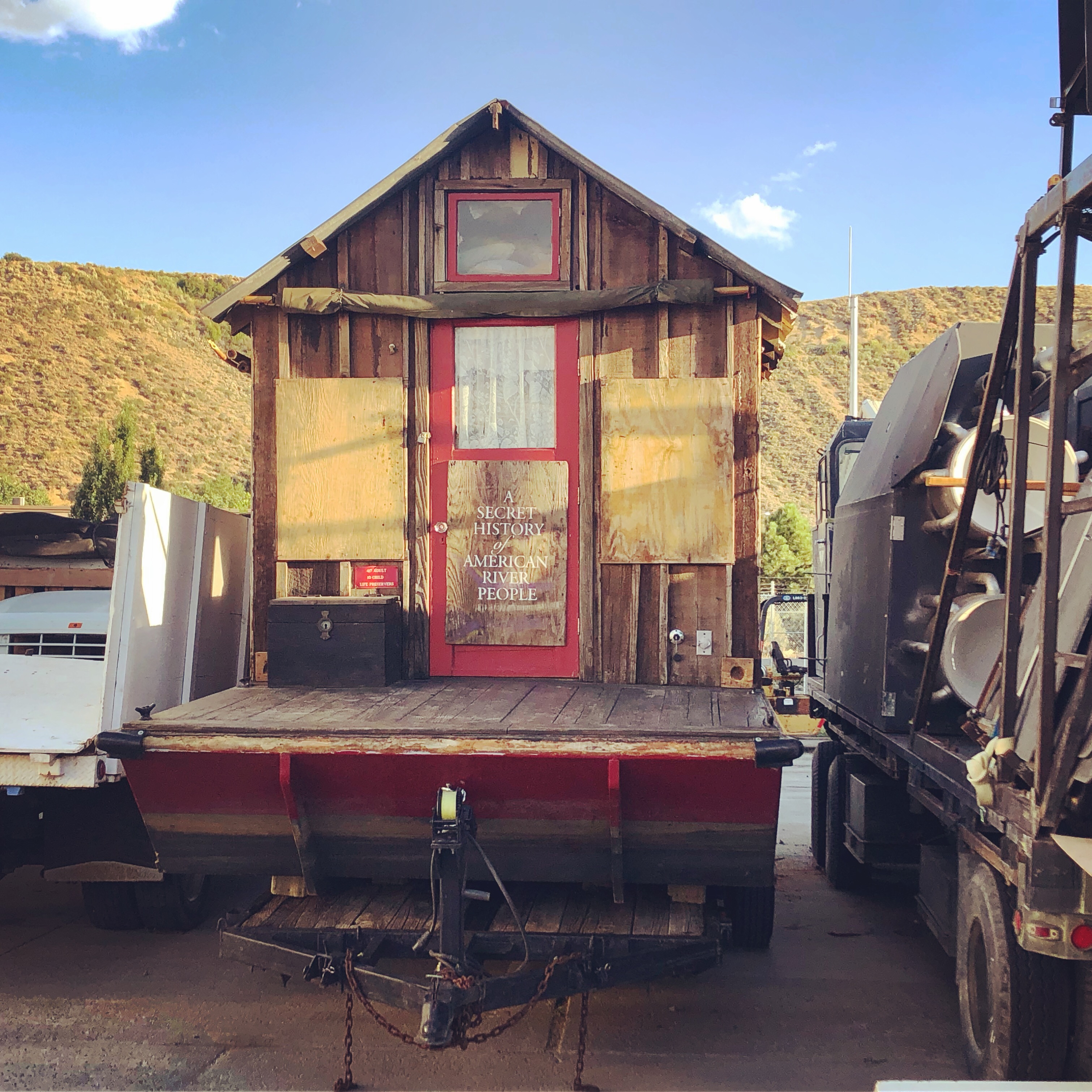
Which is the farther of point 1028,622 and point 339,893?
point 339,893

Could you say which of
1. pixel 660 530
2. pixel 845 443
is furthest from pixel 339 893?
pixel 845 443

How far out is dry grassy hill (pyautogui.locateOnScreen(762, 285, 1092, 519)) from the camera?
49781 mm

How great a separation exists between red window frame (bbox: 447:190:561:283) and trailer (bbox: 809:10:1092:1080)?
2449mm

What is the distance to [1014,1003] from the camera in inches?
141

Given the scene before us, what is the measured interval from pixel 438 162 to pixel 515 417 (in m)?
1.75

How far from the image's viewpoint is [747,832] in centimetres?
420

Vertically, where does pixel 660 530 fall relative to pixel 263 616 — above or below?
above

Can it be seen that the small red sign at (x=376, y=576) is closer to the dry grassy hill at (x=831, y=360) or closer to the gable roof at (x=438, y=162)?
the gable roof at (x=438, y=162)

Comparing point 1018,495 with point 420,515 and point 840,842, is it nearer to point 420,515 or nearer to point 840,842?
point 420,515

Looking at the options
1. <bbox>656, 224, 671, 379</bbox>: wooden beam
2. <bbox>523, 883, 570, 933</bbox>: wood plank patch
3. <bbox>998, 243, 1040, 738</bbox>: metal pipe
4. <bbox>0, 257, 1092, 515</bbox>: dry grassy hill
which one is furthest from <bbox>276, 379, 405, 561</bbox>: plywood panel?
<bbox>0, 257, 1092, 515</bbox>: dry grassy hill

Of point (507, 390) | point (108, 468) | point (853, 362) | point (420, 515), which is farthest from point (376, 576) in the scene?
point (108, 468)

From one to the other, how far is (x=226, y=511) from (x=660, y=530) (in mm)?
3015

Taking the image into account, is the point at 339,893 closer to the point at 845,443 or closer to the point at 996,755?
the point at 996,755

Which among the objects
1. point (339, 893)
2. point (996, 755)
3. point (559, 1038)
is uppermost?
point (996, 755)
